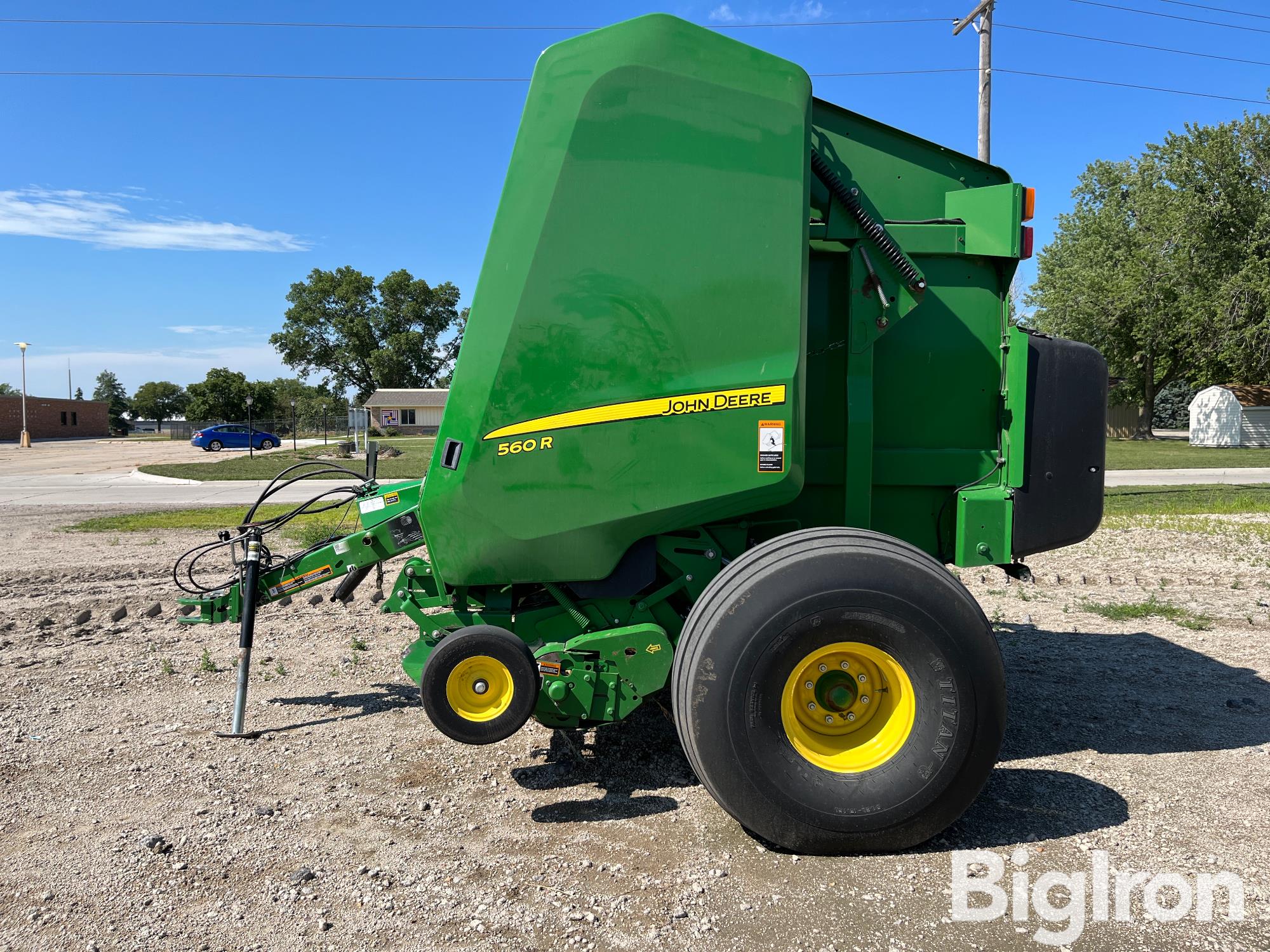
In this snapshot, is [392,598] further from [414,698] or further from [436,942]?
[436,942]

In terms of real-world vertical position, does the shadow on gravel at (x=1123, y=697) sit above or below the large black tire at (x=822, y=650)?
below

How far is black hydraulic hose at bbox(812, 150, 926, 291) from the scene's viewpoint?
356cm

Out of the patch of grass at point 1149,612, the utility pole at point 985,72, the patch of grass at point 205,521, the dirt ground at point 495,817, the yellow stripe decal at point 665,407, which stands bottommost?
the dirt ground at point 495,817

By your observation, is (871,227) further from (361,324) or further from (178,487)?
(361,324)

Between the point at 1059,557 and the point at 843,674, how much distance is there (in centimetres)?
671

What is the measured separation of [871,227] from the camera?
360 cm

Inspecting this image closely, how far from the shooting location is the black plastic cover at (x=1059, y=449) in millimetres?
3826

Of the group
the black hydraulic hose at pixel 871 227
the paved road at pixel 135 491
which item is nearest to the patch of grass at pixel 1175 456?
the paved road at pixel 135 491

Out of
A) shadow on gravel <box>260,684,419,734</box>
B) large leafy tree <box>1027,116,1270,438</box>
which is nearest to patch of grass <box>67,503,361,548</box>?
shadow on gravel <box>260,684,419,734</box>

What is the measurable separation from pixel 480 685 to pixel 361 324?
63058mm

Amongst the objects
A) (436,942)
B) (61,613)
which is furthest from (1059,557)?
(61,613)

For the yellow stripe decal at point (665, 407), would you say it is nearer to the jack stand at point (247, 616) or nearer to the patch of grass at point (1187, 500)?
the jack stand at point (247, 616)

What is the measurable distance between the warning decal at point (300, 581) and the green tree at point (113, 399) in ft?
243

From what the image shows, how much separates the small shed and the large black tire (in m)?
40.0
